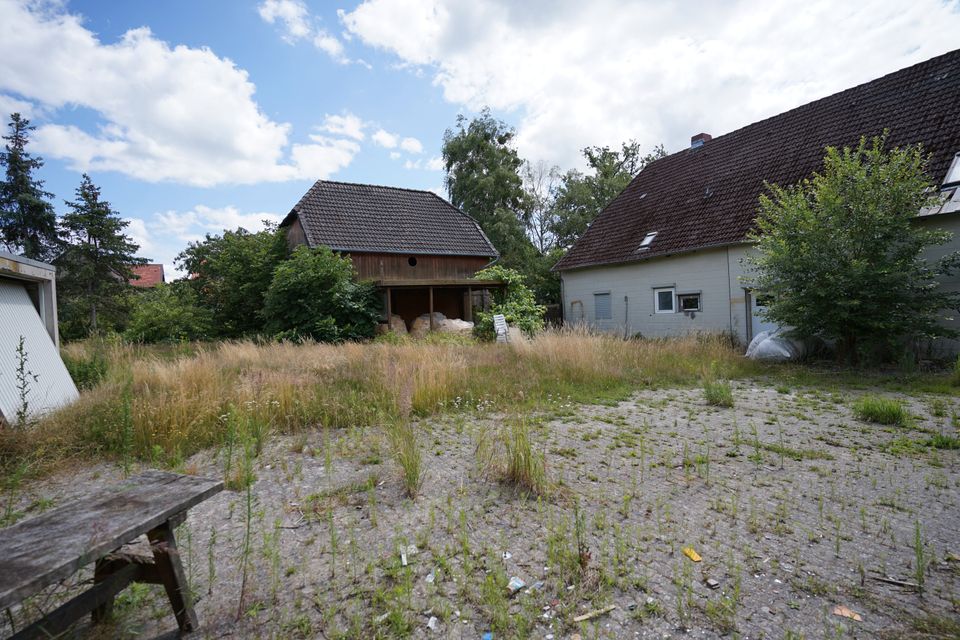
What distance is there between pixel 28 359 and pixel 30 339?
0.53 m

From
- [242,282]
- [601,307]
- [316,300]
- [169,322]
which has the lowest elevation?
[601,307]

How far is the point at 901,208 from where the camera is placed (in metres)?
9.22

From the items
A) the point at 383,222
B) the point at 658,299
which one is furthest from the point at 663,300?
the point at 383,222

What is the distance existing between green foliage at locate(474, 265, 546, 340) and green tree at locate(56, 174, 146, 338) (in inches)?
754

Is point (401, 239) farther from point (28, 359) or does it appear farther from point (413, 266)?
point (28, 359)

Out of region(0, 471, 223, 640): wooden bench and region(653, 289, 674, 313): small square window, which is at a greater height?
region(653, 289, 674, 313): small square window

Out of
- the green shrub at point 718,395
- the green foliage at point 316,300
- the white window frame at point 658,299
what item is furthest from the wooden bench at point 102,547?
the white window frame at point 658,299

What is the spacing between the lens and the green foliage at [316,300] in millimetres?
16438

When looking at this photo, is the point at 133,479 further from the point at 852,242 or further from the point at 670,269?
the point at 670,269

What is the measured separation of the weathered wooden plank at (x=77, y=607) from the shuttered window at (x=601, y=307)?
59.1ft

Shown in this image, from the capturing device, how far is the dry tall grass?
188 inches

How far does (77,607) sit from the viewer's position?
1.92 meters

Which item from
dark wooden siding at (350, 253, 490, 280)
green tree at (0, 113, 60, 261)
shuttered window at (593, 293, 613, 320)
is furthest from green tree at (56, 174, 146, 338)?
shuttered window at (593, 293, 613, 320)

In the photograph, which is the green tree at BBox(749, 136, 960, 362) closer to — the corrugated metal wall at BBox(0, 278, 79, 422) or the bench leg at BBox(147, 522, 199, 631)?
the bench leg at BBox(147, 522, 199, 631)
